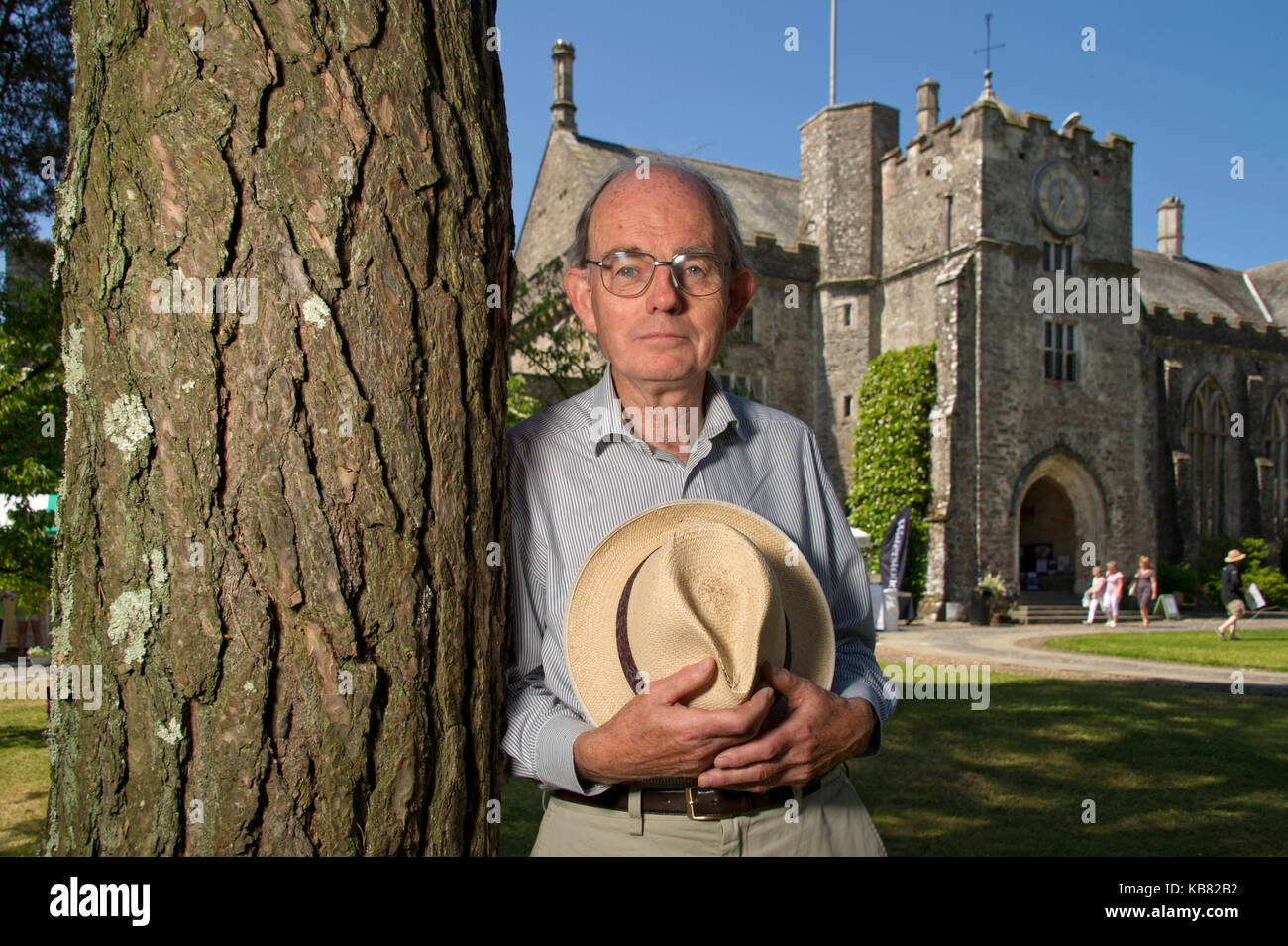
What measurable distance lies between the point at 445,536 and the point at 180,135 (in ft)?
2.60

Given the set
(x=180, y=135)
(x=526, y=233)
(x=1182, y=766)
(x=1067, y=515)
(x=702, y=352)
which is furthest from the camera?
(x=526, y=233)

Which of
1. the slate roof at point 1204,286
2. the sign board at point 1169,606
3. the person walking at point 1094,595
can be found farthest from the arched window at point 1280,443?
the person walking at point 1094,595

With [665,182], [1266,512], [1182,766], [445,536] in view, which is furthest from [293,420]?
[1266,512]

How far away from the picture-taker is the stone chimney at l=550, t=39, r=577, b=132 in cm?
2830

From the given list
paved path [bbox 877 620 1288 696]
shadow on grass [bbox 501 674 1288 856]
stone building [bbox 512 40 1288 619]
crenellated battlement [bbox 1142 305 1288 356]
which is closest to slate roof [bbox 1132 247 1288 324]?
crenellated battlement [bbox 1142 305 1288 356]

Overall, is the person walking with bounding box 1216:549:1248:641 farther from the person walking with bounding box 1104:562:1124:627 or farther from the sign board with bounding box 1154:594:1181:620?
the sign board with bounding box 1154:594:1181:620

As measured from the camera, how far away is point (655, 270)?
78.1 inches

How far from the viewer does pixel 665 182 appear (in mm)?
2057

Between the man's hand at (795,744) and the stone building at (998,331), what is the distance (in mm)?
21053

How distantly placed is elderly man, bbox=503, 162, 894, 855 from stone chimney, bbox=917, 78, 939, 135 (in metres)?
27.3

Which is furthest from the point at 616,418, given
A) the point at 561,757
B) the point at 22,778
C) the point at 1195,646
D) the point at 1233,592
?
the point at 1233,592

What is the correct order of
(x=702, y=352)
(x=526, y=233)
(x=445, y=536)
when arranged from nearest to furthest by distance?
(x=445, y=536) → (x=702, y=352) → (x=526, y=233)
